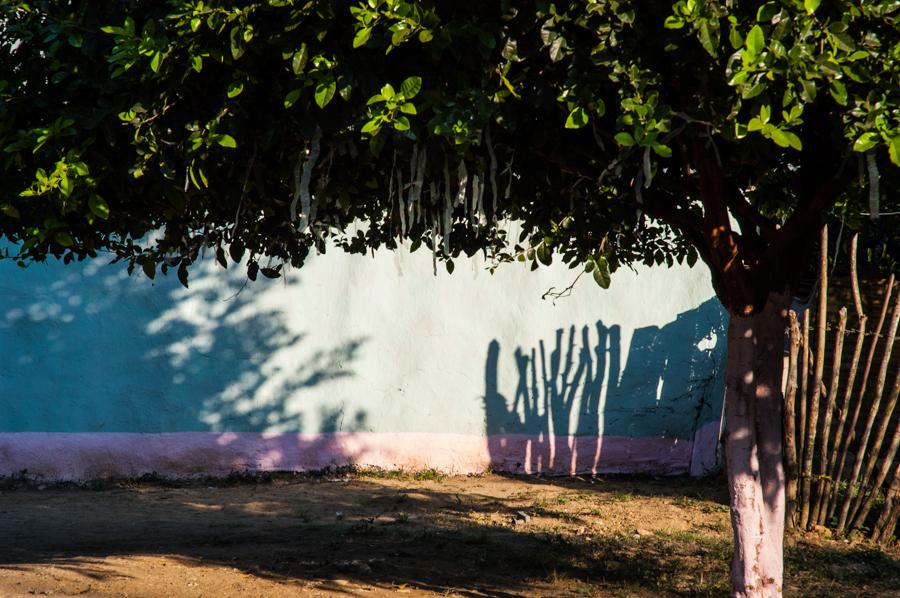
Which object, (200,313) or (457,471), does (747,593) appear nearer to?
(457,471)

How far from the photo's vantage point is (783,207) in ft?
15.8

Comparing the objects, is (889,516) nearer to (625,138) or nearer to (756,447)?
(756,447)

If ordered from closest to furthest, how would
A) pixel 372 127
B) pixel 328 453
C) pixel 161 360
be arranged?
pixel 372 127 < pixel 161 360 < pixel 328 453

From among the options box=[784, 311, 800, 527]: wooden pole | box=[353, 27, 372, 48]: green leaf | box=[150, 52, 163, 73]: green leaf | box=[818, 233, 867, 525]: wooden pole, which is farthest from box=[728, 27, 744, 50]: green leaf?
box=[784, 311, 800, 527]: wooden pole

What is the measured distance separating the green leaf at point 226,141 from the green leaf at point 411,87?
573 mm

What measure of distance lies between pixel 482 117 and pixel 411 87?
0.24 metres

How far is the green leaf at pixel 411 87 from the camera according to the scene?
2.88m

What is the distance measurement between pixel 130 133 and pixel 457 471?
592 cm

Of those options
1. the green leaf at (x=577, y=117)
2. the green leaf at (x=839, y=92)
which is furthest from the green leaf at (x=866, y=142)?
the green leaf at (x=577, y=117)

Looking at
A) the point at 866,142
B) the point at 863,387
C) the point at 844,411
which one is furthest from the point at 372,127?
the point at 844,411

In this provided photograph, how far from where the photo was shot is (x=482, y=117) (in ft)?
9.53

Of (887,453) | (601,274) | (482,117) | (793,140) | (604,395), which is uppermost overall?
(482,117)

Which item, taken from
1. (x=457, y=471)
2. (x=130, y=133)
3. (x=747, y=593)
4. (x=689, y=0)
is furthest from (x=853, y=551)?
(x=130, y=133)

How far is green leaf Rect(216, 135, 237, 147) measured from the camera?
9.91ft
